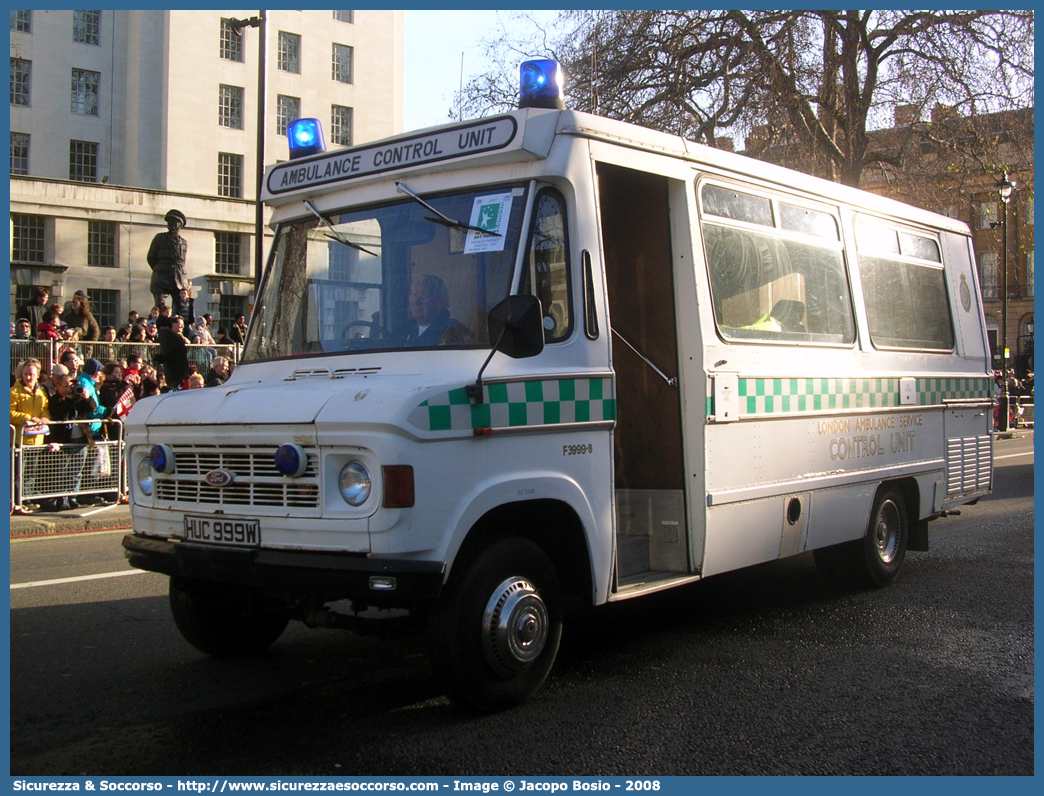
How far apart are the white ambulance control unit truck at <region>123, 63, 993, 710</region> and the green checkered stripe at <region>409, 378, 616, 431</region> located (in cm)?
1

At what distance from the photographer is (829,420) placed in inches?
292

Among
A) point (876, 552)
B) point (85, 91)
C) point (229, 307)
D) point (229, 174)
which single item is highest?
point (85, 91)

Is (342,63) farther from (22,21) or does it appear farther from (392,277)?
(392,277)

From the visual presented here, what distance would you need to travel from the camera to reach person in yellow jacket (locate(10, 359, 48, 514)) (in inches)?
495

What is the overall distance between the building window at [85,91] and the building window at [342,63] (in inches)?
486

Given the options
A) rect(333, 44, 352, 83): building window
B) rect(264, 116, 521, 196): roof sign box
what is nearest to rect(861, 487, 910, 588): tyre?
rect(264, 116, 521, 196): roof sign box

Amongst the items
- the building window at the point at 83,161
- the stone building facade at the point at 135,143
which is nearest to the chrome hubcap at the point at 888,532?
the stone building facade at the point at 135,143

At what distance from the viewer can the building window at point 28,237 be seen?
145 feet

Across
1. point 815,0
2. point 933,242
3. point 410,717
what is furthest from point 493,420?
point 815,0

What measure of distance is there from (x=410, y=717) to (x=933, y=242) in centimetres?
683

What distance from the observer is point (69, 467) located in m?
13.0

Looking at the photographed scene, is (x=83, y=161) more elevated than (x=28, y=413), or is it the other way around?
(x=83, y=161)

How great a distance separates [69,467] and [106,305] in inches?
1435

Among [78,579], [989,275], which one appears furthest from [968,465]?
[989,275]
